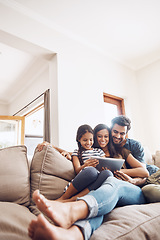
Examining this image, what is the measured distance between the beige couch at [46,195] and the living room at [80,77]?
1313 millimetres

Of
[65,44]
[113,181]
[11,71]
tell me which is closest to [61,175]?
[113,181]

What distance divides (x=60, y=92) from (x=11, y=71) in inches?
71.0

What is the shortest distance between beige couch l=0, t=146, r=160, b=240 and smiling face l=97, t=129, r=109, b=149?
41 centimetres

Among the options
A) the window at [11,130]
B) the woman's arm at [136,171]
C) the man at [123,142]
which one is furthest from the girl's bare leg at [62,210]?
the window at [11,130]

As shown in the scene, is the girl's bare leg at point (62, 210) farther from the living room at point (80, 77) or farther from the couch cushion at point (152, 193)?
the living room at point (80, 77)

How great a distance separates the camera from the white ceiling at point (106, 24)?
2.71 meters

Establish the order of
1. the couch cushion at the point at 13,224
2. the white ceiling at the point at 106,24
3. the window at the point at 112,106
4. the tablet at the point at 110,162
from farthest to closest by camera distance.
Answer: the window at the point at 112,106
the white ceiling at the point at 106,24
the tablet at the point at 110,162
the couch cushion at the point at 13,224

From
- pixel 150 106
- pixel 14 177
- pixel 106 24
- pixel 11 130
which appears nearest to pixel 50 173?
pixel 14 177

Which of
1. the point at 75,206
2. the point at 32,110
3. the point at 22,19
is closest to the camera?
the point at 75,206

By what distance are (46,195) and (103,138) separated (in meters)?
0.75

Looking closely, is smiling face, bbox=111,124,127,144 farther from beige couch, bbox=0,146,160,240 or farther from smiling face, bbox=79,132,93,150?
beige couch, bbox=0,146,160,240

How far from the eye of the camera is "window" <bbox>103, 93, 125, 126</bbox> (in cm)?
389

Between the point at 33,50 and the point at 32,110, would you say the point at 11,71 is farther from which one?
the point at 33,50

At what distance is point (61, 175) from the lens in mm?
1411
